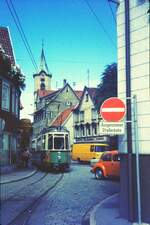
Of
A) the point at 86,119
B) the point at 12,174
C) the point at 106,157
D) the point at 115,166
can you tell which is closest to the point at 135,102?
the point at 115,166

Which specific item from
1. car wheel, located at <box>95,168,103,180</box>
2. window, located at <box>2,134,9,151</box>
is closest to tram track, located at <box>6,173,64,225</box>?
car wheel, located at <box>95,168,103,180</box>

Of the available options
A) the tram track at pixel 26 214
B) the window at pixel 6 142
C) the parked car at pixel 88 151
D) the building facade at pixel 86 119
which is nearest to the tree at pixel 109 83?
the parked car at pixel 88 151

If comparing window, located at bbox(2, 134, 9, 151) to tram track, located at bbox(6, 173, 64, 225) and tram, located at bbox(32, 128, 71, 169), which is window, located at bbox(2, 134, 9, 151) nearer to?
tram, located at bbox(32, 128, 71, 169)

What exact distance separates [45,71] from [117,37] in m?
102

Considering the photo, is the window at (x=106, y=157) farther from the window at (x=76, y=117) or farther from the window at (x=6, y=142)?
the window at (x=76, y=117)

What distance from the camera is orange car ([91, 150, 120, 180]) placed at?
990 inches

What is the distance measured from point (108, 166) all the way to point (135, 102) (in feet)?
51.3

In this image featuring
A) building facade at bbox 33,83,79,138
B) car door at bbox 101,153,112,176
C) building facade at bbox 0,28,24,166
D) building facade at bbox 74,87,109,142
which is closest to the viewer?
car door at bbox 101,153,112,176

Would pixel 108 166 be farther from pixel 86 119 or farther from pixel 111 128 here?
pixel 86 119

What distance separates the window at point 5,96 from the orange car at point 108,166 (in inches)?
350

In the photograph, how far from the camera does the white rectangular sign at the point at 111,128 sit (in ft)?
31.2

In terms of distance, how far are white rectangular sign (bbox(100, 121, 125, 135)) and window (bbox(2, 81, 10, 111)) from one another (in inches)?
883

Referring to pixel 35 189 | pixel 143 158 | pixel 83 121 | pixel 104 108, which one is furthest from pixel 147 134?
pixel 83 121

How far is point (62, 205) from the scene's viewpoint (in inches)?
574
